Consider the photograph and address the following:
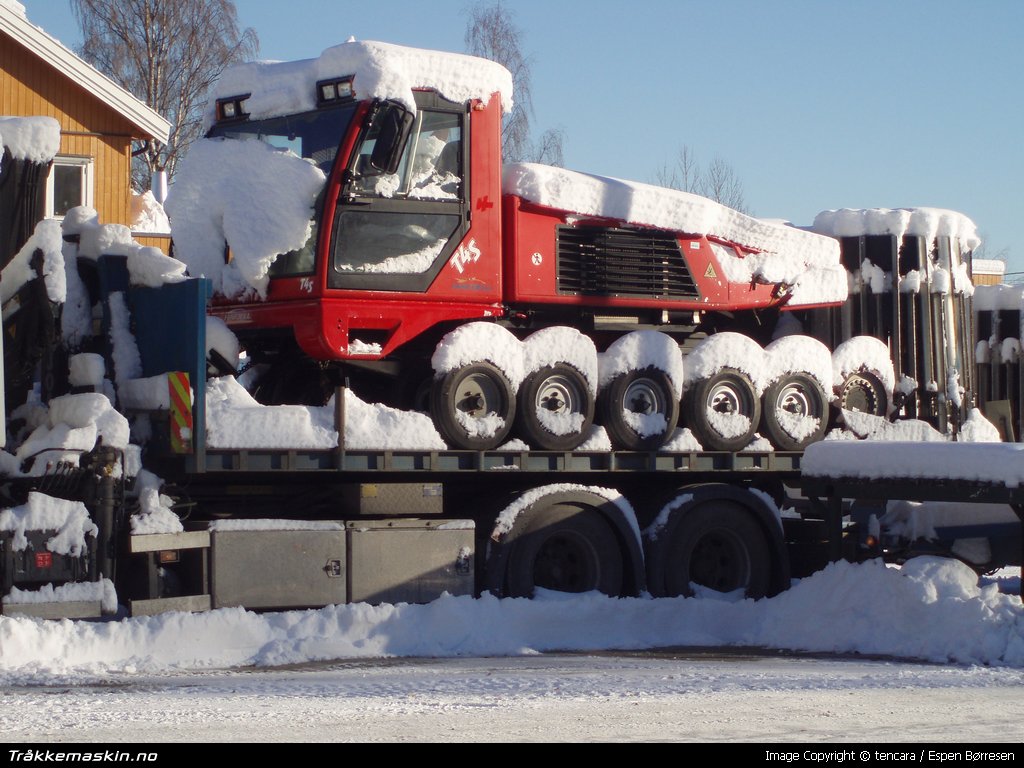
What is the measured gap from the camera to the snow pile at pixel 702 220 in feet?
36.2

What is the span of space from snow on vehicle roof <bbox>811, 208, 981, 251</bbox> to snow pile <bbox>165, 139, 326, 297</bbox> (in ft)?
16.8

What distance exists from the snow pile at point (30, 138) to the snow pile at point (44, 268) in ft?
1.53

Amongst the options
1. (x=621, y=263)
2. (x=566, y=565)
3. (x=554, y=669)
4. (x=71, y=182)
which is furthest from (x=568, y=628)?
(x=71, y=182)

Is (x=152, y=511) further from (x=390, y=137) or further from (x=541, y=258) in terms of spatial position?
(x=541, y=258)

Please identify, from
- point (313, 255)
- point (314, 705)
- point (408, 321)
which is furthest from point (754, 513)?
point (314, 705)

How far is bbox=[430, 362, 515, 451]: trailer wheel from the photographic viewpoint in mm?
10273

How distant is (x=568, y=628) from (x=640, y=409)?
6.36 feet

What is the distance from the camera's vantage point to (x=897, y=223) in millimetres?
12719

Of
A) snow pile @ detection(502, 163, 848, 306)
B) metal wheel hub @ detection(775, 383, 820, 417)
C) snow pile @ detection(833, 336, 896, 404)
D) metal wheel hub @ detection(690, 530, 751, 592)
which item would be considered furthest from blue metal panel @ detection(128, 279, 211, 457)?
snow pile @ detection(833, 336, 896, 404)

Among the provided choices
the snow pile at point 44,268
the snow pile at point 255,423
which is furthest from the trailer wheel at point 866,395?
the snow pile at point 44,268

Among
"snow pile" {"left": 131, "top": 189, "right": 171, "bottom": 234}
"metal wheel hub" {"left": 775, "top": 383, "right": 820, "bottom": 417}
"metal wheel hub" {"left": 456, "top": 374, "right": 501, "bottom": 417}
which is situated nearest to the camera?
"metal wheel hub" {"left": 456, "top": 374, "right": 501, "bottom": 417}

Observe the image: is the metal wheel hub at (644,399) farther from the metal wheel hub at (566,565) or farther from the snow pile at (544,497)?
the metal wheel hub at (566,565)

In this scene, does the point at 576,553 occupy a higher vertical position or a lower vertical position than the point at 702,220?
lower

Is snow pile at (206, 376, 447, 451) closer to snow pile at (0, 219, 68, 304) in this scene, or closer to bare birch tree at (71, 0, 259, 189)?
snow pile at (0, 219, 68, 304)
